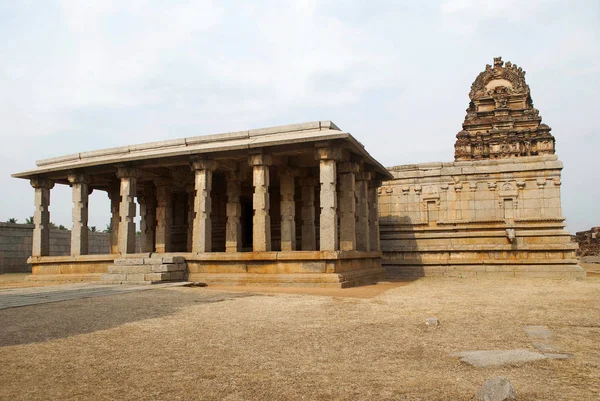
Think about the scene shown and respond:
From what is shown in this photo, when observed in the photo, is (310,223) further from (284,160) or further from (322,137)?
(322,137)

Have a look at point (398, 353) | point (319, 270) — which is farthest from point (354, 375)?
point (319, 270)

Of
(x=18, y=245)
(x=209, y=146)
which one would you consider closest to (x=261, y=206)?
(x=209, y=146)

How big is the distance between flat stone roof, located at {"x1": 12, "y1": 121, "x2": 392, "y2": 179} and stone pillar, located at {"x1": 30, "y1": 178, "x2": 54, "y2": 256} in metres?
0.53

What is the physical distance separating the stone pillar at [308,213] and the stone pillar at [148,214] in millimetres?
9009

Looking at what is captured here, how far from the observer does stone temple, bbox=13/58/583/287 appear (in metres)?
15.0

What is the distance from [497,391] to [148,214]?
23066 mm

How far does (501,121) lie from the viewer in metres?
31.3

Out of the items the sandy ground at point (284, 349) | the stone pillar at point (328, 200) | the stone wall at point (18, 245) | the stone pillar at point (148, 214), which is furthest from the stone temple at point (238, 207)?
the stone wall at point (18, 245)

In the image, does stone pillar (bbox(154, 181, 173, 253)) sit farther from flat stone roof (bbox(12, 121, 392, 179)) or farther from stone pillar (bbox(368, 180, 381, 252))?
stone pillar (bbox(368, 180, 381, 252))

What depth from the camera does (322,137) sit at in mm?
14109

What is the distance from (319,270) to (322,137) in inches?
153

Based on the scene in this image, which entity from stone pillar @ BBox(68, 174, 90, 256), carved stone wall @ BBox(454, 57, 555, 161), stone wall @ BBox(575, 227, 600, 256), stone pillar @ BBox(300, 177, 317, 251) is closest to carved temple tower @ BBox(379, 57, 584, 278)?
stone pillar @ BBox(300, 177, 317, 251)

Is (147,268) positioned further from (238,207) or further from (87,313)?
(87,313)

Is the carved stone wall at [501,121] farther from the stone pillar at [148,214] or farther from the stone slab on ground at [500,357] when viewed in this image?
the stone slab on ground at [500,357]
